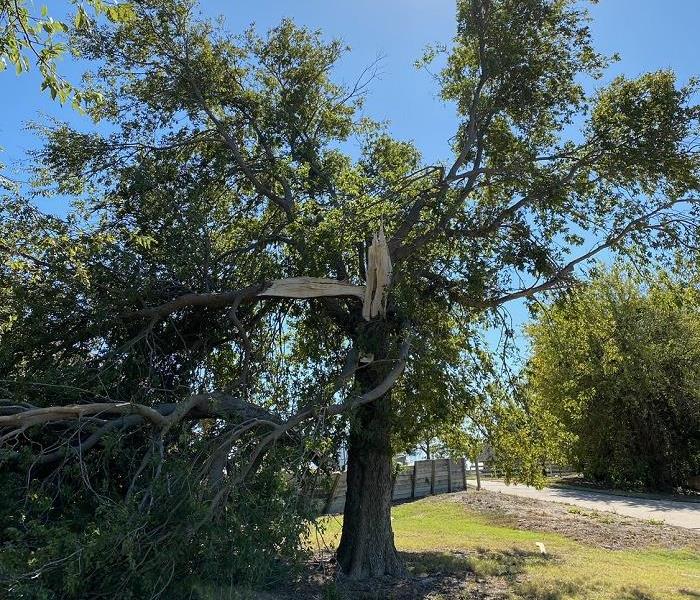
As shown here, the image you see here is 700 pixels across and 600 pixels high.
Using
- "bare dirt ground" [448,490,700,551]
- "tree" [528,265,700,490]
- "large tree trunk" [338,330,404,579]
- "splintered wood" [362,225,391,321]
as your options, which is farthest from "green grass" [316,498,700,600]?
"tree" [528,265,700,490]

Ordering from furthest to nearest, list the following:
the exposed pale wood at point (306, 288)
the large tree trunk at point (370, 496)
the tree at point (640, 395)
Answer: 1. the tree at point (640, 395)
2. the large tree trunk at point (370, 496)
3. the exposed pale wood at point (306, 288)

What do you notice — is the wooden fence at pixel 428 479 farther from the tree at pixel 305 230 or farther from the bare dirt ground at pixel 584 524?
the tree at pixel 305 230

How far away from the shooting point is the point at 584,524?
51.2 ft

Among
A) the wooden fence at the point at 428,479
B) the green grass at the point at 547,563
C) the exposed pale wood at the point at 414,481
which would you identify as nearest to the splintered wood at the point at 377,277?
the green grass at the point at 547,563

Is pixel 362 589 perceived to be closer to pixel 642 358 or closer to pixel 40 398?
pixel 40 398

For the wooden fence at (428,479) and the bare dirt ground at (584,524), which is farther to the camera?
the wooden fence at (428,479)

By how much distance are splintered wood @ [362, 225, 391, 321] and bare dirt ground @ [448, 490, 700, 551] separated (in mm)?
7900

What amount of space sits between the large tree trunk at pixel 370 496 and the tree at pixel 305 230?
0.10ft

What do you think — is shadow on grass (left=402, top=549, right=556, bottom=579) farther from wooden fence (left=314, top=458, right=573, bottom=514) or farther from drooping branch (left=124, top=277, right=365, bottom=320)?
wooden fence (left=314, top=458, right=573, bottom=514)

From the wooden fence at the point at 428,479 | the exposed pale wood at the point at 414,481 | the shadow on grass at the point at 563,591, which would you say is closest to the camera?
the shadow on grass at the point at 563,591

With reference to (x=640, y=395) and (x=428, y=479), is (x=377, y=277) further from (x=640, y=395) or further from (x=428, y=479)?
(x=640, y=395)

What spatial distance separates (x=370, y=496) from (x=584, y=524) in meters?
8.83

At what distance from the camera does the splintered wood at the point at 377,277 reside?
28.0ft

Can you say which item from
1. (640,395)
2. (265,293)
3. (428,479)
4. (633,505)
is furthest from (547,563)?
(640,395)
